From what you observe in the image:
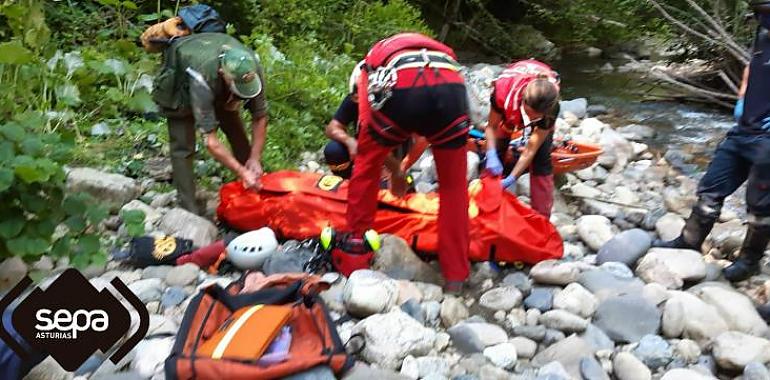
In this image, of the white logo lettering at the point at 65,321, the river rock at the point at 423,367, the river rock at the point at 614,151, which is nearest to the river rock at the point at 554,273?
the river rock at the point at 423,367

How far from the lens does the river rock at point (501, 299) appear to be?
140 inches

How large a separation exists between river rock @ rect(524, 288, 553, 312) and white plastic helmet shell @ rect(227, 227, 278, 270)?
135 cm

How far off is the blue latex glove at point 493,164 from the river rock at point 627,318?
1.05 m

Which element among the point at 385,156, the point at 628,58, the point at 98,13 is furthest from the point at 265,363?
the point at 628,58

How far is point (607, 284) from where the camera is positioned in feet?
12.0

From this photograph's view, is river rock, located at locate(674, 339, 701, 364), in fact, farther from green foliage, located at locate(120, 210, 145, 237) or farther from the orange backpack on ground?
green foliage, located at locate(120, 210, 145, 237)

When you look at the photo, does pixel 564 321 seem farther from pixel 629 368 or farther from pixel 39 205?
pixel 39 205

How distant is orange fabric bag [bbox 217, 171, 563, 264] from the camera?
3.83 metres

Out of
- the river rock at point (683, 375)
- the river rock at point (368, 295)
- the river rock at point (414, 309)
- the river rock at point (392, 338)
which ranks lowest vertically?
the river rock at point (414, 309)

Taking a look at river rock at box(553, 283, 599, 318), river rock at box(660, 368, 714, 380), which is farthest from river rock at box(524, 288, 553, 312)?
river rock at box(660, 368, 714, 380)

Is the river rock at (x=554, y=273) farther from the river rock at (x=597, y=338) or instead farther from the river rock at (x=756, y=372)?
the river rock at (x=756, y=372)

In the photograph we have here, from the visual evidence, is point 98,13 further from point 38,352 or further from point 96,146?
point 38,352

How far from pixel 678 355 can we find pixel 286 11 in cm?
579

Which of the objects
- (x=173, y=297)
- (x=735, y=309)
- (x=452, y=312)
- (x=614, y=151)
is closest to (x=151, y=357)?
(x=173, y=297)
